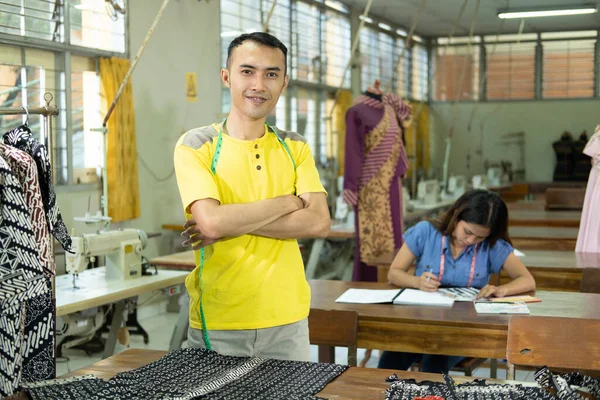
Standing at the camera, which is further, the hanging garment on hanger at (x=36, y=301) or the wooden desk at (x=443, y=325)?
the wooden desk at (x=443, y=325)

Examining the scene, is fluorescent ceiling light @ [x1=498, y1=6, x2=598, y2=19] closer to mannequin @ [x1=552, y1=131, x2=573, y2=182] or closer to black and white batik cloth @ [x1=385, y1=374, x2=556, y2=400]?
mannequin @ [x1=552, y1=131, x2=573, y2=182]

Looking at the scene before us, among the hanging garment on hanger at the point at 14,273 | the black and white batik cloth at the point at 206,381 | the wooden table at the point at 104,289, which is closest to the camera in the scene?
the hanging garment on hanger at the point at 14,273

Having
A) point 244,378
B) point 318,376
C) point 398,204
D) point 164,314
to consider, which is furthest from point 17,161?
point 164,314

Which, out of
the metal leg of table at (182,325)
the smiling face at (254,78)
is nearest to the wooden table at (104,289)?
the metal leg of table at (182,325)

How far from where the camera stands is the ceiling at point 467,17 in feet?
35.5

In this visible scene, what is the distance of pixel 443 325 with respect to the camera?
2844mm

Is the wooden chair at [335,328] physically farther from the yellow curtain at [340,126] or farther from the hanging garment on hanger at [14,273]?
the yellow curtain at [340,126]

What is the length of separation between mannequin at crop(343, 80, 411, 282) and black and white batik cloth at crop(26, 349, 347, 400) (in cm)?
319

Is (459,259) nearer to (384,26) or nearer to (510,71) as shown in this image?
(384,26)

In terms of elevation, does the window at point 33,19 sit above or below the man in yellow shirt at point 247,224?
above

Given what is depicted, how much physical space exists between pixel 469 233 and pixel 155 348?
287cm

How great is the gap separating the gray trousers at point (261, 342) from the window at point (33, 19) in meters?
4.07

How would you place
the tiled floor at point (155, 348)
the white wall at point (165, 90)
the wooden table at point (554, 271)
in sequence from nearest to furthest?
the wooden table at point (554, 271), the tiled floor at point (155, 348), the white wall at point (165, 90)

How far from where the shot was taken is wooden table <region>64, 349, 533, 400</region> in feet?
6.01
